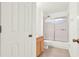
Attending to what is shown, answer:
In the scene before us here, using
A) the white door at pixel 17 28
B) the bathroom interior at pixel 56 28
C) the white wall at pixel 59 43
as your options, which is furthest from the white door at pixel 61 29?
the white door at pixel 17 28

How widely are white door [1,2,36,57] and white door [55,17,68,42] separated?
3731 mm

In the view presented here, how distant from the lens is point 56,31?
6438mm

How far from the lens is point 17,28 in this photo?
8.71 feet

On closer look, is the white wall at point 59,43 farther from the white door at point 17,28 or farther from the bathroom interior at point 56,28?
the white door at point 17,28

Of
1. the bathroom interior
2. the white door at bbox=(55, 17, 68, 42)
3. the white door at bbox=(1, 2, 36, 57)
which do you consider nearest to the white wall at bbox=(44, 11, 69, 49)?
the bathroom interior

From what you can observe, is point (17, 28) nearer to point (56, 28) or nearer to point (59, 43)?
point (59, 43)

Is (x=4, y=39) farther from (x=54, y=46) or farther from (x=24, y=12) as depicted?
(x=54, y=46)

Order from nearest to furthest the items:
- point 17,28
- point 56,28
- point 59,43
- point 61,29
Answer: point 17,28 → point 59,43 → point 61,29 → point 56,28

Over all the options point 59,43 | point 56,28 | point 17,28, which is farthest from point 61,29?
point 17,28

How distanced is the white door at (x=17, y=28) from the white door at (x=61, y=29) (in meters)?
3.73

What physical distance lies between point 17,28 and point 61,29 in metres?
3.99

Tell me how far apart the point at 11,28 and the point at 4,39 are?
0.34 meters

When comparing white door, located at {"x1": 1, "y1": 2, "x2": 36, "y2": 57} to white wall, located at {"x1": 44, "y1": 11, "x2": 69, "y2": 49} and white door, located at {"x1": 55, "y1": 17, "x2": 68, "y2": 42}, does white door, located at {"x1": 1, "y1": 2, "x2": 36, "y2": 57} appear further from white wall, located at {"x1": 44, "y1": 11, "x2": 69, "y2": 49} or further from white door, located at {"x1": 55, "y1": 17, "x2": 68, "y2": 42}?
white door, located at {"x1": 55, "y1": 17, "x2": 68, "y2": 42}

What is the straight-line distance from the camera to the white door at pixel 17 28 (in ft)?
8.65
